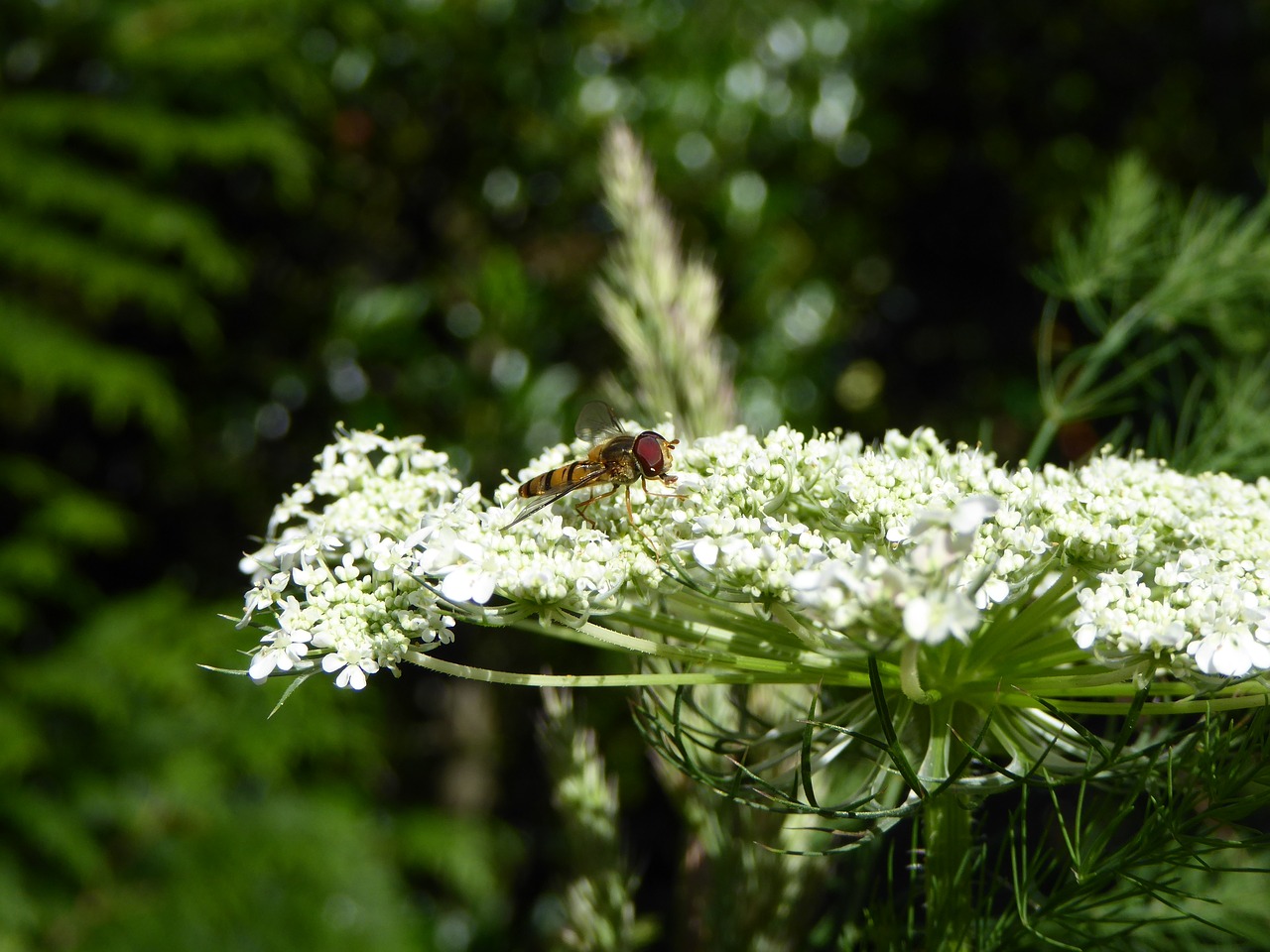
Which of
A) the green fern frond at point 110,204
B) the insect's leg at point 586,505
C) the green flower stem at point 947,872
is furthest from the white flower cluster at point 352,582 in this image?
the green fern frond at point 110,204

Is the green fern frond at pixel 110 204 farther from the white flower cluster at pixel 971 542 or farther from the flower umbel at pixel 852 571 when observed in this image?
the white flower cluster at pixel 971 542

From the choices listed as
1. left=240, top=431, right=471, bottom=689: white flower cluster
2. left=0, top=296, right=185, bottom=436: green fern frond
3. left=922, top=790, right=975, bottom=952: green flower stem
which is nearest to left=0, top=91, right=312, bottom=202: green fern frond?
left=0, top=296, right=185, bottom=436: green fern frond

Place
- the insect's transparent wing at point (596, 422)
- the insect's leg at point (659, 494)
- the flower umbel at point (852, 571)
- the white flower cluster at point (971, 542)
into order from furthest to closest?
the insect's transparent wing at point (596, 422), the insect's leg at point (659, 494), the flower umbel at point (852, 571), the white flower cluster at point (971, 542)

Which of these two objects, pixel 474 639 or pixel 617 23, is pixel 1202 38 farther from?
pixel 474 639

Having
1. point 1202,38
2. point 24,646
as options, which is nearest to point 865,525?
point 24,646

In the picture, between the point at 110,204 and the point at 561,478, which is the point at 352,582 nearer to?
the point at 561,478

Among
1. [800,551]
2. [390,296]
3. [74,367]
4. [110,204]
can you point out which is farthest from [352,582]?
[390,296]
